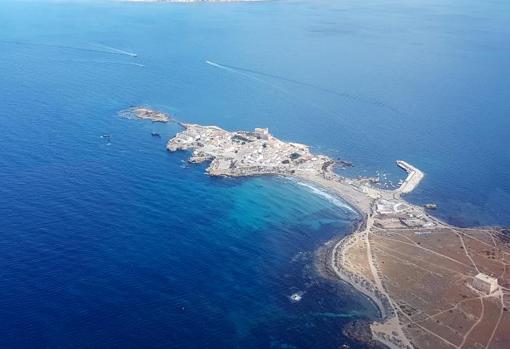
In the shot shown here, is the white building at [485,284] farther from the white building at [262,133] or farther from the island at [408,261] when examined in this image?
the white building at [262,133]

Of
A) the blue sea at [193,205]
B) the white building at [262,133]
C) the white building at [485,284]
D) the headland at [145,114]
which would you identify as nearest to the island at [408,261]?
the white building at [485,284]

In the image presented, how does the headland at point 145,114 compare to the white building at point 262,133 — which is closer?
the white building at point 262,133

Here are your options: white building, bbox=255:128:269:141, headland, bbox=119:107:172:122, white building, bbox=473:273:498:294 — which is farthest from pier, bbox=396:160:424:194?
headland, bbox=119:107:172:122

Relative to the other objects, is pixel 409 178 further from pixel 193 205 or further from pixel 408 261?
pixel 193 205

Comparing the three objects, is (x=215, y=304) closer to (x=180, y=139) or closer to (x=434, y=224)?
(x=434, y=224)

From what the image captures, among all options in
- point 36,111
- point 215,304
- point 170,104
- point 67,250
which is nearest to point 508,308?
point 215,304

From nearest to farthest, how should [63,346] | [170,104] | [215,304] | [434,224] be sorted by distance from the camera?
1. [63,346]
2. [215,304]
3. [434,224]
4. [170,104]
